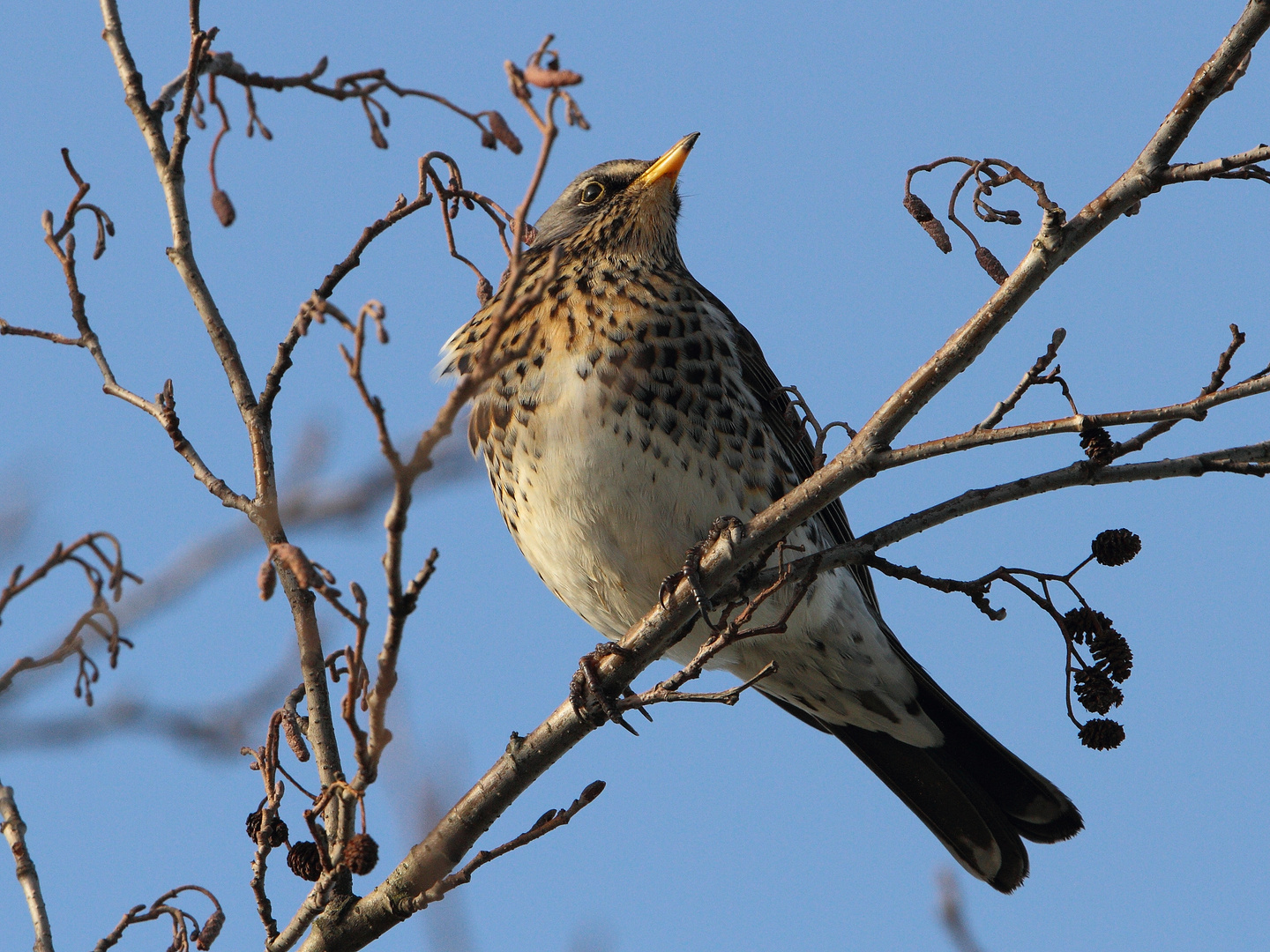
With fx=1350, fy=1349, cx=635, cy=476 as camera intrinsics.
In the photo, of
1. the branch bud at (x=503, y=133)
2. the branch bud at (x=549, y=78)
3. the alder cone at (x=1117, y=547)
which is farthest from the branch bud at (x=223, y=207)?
the alder cone at (x=1117, y=547)

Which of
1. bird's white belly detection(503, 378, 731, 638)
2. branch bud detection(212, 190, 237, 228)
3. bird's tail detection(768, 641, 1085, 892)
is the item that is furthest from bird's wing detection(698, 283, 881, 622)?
branch bud detection(212, 190, 237, 228)

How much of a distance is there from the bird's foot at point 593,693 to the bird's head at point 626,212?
6.30 ft

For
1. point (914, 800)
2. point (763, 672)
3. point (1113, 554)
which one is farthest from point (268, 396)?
point (914, 800)

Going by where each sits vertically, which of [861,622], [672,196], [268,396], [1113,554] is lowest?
[1113,554]

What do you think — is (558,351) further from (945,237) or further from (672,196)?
(945,237)

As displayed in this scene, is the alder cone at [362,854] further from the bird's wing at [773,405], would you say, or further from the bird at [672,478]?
the bird's wing at [773,405]

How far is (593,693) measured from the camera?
3.41m

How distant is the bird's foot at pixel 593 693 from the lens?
11.1 ft

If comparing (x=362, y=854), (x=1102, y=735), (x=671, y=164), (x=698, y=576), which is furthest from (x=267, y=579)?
(x=671, y=164)

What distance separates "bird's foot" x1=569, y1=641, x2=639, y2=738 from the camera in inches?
133

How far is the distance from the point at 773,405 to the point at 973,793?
165cm

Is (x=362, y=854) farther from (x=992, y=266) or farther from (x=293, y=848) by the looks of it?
(x=992, y=266)

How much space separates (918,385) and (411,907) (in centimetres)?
163

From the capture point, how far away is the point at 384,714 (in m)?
1.99
